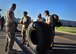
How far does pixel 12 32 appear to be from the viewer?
11398 millimetres

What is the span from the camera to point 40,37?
12.1 metres

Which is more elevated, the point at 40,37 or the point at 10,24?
the point at 10,24

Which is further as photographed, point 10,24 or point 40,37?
point 40,37

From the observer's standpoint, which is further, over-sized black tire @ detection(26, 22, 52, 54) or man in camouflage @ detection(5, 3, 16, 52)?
over-sized black tire @ detection(26, 22, 52, 54)

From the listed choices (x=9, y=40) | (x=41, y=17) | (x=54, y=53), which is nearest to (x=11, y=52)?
(x=9, y=40)

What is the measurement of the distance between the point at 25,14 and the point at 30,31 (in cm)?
358

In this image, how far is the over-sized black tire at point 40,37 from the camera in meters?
12.0

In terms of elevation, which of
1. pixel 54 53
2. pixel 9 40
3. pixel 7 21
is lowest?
pixel 54 53

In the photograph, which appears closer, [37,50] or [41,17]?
[37,50]

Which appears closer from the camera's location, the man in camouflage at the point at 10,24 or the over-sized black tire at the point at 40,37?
the man in camouflage at the point at 10,24

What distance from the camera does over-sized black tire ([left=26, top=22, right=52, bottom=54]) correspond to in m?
12.0

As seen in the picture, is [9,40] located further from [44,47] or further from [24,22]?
[24,22]

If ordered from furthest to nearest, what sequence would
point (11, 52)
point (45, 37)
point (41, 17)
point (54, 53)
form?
point (41, 17), point (54, 53), point (45, 37), point (11, 52)

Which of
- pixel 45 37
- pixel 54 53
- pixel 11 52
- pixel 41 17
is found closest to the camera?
pixel 11 52
